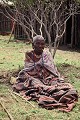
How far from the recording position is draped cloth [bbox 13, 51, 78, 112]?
232 inches

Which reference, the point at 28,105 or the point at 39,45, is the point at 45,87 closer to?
the point at 28,105

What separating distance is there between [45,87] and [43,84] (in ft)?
1.05

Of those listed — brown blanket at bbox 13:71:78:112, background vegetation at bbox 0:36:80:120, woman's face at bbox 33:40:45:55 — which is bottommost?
background vegetation at bbox 0:36:80:120

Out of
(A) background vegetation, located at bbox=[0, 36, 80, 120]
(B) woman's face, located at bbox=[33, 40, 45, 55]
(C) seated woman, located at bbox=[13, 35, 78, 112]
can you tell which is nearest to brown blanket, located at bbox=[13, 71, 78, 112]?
(C) seated woman, located at bbox=[13, 35, 78, 112]

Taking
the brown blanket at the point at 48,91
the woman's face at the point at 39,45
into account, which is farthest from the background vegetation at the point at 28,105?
the woman's face at the point at 39,45

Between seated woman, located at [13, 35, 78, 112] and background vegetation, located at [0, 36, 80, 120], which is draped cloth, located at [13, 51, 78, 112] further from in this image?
background vegetation, located at [0, 36, 80, 120]

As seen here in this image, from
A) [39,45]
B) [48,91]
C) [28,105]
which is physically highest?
[39,45]

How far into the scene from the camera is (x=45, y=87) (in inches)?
250

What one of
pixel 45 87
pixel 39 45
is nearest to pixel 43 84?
pixel 45 87

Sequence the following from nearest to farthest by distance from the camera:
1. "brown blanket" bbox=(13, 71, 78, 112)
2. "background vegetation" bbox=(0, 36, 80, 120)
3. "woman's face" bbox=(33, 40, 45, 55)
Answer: "background vegetation" bbox=(0, 36, 80, 120) < "brown blanket" bbox=(13, 71, 78, 112) < "woman's face" bbox=(33, 40, 45, 55)

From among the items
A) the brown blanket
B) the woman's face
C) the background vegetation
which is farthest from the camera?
the woman's face

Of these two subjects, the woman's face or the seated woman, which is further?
the woman's face

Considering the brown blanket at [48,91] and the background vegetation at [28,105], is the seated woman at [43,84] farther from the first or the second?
the background vegetation at [28,105]

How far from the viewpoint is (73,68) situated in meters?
9.70
